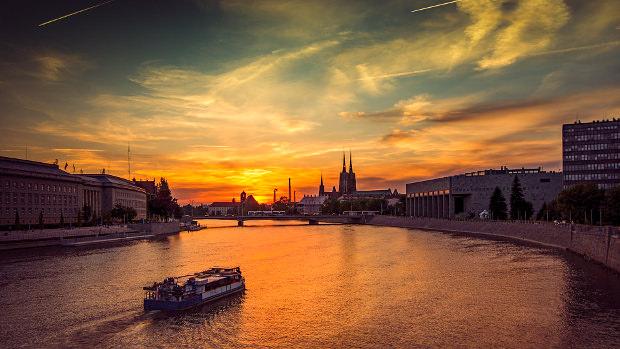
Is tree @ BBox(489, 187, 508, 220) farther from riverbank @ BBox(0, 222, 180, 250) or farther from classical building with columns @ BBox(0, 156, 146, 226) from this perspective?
classical building with columns @ BBox(0, 156, 146, 226)

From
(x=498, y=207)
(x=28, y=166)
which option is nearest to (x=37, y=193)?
(x=28, y=166)

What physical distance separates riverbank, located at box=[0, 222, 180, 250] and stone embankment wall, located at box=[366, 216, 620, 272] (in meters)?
103

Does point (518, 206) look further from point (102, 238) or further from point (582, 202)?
point (102, 238)

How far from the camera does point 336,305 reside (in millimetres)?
53312

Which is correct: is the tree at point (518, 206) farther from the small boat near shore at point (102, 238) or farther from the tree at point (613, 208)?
the small boat near shore at point (102, 238)

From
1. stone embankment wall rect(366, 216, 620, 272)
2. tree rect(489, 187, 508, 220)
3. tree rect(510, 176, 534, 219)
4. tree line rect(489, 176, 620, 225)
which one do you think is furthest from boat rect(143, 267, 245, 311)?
tree rect(489, 187, 508, 220)

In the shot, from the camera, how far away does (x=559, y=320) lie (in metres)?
45.7

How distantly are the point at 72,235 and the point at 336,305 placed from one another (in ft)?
345

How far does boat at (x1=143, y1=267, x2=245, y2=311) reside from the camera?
51.4 meters

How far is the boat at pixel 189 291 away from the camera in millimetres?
51406

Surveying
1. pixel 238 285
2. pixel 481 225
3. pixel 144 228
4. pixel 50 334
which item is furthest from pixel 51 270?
pixel 481 225

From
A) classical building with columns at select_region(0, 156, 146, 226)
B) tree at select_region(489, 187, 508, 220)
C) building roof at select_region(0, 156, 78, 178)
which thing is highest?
building roof at select_region(0, 156, 78, 178)

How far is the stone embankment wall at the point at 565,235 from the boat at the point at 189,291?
48.8 metres

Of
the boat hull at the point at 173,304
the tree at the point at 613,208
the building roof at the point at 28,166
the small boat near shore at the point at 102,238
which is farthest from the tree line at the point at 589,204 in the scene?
the building roof at the point at 28,166
